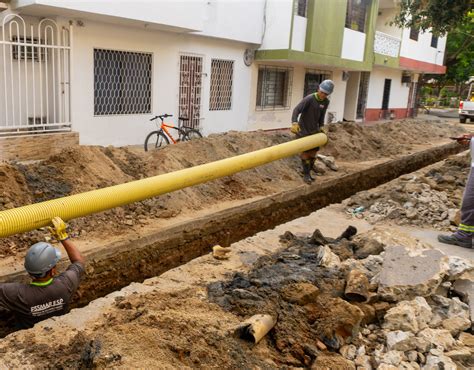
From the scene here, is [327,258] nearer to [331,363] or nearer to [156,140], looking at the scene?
[331,363]

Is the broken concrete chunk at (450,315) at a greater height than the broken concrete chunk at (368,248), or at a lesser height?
lesser

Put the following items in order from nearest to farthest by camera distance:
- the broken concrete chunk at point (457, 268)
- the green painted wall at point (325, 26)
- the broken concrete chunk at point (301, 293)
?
the broken concrete chunk at point (301, 293)
the broken concrete chunk at point (457, 268)
the green painted wall at point (325, 26)

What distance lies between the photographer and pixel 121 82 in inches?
410

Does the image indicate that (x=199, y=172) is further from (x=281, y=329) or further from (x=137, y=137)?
(x=137, y=137)

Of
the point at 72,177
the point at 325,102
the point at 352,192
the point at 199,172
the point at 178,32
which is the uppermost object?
the point at 178,32

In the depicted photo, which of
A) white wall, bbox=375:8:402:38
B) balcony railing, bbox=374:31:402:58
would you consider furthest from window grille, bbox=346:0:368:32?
white wall, bbox=375:8:402:38

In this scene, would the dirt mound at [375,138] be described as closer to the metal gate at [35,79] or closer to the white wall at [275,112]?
the white wall at [275,112]

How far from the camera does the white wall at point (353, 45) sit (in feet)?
51.9

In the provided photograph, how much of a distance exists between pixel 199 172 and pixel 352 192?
606cm

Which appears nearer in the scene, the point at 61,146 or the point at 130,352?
the point at 130,352

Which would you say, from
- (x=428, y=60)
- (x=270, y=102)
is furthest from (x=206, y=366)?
(x=428, y=60)

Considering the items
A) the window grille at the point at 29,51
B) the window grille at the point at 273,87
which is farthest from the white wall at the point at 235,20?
the window grille at the point at 29,51

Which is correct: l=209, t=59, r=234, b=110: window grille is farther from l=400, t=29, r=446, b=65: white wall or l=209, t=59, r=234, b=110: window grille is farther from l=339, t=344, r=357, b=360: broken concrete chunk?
l=400, t=29, r=446, b=65: white wall

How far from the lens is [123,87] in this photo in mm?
10438
